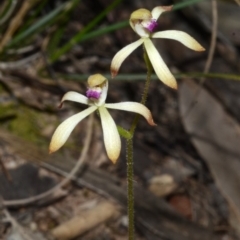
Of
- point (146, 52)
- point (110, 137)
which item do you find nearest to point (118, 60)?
point (146, 52)

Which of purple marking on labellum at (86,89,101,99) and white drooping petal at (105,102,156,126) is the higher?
purple marking on labellum at (86,89,101,99)

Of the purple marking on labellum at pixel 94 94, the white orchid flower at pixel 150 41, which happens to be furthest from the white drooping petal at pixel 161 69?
the purple marking on labellum at pixel 94 94

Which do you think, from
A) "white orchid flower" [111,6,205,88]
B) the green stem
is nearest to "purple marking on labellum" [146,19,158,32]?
"white orchid flower" [111,6,205,88]

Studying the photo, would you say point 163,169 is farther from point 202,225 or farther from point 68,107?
point 68,107

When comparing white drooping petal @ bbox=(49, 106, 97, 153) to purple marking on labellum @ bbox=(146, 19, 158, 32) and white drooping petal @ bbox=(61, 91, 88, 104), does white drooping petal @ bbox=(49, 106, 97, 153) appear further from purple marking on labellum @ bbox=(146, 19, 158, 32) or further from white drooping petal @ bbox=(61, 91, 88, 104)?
purple marking on labellum @ bbox=(146, 19, 158, 32)

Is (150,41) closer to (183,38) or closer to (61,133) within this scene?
(183,38)

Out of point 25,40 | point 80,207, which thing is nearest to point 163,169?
point 80,207

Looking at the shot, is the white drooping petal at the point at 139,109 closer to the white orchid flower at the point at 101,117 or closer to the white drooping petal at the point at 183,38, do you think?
the white orchid flower at the point at 101,117
